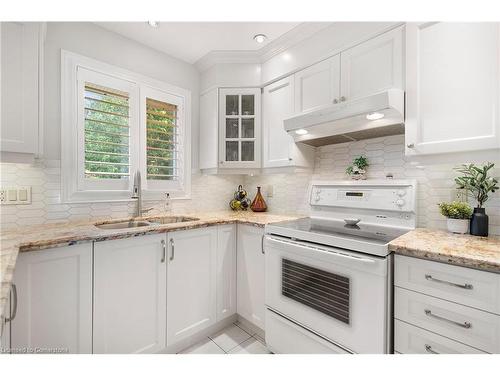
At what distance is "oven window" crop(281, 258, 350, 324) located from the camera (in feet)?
4.52

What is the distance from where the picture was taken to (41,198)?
1.77 metres

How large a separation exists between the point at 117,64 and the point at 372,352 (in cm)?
269

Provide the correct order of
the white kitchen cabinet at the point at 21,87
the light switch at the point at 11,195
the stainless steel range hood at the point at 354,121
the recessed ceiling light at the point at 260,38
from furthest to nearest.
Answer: the recessed ceiling light at the point at 260,38, the light switch at the point at 11,195, the stainless steel range hood at the point at 354,121, the white kitchen cabinet at the point at 21,87

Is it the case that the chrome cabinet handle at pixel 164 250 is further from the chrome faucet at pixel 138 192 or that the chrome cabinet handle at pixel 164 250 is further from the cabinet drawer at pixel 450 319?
the cabinet drawer at pixel 450 319

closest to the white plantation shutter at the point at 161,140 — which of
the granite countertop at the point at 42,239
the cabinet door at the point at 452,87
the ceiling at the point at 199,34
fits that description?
the ceiling at the point at 199,34

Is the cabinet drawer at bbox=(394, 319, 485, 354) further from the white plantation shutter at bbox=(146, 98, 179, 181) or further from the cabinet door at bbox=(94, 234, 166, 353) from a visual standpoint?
the white plantation shutter at bbox=(146, 98, 179, 181)

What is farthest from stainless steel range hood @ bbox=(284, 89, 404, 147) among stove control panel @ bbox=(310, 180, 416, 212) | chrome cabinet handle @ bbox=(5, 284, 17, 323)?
chrome cabinet handle @ bbox=(5, 284, 17, 323)

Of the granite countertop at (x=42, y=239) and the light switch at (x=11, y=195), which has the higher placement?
Result: the light switch at (x=11, y=195)

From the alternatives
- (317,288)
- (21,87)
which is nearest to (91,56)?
(21,87)

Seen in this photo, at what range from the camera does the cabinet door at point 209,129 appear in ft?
8.16

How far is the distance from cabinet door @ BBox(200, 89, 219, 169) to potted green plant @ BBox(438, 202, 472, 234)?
6.00 feet

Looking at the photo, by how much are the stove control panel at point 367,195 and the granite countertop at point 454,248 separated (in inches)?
12.0

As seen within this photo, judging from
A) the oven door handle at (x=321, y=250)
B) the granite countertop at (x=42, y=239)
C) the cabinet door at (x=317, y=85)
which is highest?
the cabinet door at (x=317, y=85)

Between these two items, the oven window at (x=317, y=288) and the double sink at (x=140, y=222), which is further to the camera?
the double sink at (x=140, y=222)
